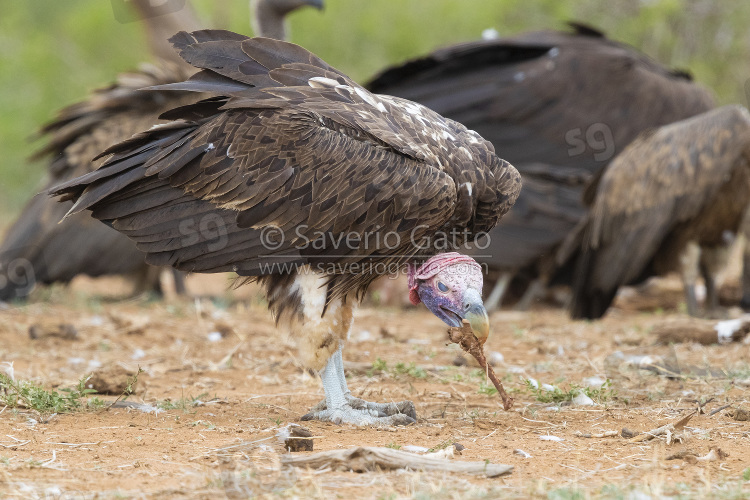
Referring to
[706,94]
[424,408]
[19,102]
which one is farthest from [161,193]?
[19,102]

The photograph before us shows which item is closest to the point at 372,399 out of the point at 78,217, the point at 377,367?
the point at 377,367

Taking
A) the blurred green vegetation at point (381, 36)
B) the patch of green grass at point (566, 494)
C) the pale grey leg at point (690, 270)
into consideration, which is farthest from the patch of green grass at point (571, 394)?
the blurred green vegetation at point (381, 36)

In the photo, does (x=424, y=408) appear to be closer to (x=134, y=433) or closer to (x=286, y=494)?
(x=134, y=433)

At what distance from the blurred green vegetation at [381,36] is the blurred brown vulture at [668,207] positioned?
215 inches

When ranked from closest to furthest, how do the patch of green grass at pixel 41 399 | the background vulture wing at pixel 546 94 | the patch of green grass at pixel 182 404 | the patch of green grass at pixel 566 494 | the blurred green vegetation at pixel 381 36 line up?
the patch of green grass at pixel 566 494 → the patch of green grass at pixel 41 399 → the patch of green grass at pixel 182 404 → the background vulture wing at pixel 546 94 → the blurred green vegetation at pixel 381 36

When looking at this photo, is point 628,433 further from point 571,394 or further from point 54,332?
point 54,332

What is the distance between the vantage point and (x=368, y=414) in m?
3.91

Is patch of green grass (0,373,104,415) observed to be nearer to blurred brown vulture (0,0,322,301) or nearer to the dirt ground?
the dirt ground

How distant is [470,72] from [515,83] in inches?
17.5

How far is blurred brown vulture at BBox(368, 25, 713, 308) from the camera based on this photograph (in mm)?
8031

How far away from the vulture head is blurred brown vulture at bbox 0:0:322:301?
13.6 ft

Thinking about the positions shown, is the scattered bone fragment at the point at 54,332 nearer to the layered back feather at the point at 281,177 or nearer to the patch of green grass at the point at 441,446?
the layered back feather at the point at 281,177

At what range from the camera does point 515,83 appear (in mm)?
8297

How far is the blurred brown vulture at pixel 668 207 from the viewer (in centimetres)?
686
